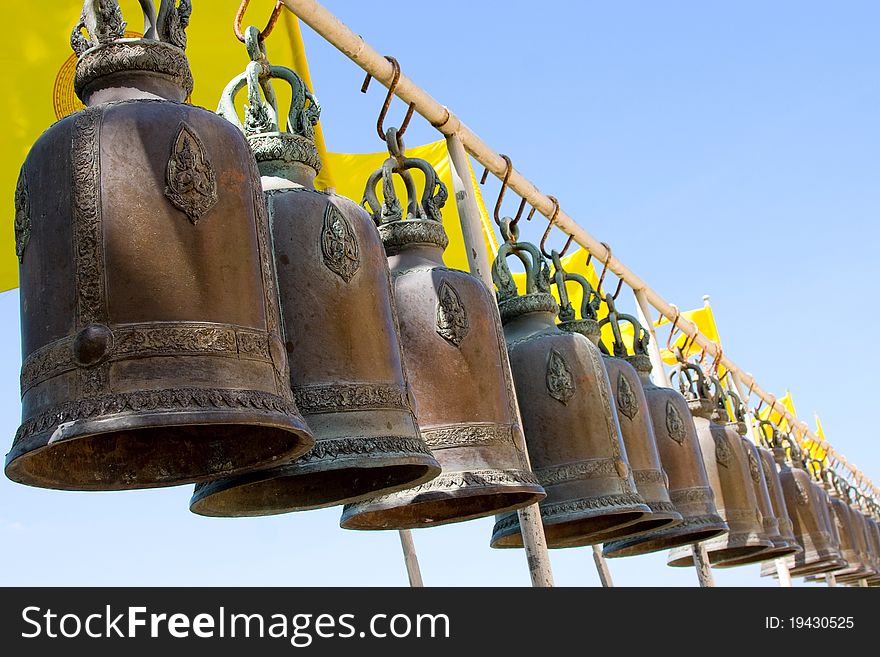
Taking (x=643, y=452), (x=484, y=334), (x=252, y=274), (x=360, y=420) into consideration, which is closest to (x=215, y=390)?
(x=252, y=274)

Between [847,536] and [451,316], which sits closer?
[451,316]

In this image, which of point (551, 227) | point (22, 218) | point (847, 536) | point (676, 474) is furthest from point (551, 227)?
point (847, 536)

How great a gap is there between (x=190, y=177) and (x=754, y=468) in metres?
4.90

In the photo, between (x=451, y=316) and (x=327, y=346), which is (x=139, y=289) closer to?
(x=327, y=346)

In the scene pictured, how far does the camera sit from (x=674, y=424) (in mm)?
5430

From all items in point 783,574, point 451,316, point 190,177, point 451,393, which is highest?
point 190,177

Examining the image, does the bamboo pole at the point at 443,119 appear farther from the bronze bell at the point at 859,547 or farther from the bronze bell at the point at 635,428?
the bronze bell at the point at 859,547

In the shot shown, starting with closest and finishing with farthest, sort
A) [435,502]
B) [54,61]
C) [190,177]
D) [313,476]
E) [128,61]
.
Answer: [190,177], [128,61], [313,476], [435,502], [54,61]

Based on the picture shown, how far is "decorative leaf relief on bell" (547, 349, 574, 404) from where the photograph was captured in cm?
421

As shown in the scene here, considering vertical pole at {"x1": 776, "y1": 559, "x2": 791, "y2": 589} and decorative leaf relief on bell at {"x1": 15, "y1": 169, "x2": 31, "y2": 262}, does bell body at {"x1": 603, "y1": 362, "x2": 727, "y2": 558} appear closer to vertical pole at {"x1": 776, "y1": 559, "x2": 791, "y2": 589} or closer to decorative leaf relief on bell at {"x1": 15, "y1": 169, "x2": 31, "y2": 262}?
decorative leaf relief on bell at {"x1": 15, "y1": 169, "x2": 31, "y2": 262}

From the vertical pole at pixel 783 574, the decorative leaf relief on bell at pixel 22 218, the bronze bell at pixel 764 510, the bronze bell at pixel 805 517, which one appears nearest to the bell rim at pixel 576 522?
the decorative leaf relief on bell at pixel 22 218

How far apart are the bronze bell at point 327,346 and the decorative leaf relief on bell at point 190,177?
412 millimetres

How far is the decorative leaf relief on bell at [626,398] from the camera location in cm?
470

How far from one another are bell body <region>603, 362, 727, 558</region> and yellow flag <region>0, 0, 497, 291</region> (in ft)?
6.57
